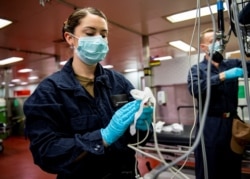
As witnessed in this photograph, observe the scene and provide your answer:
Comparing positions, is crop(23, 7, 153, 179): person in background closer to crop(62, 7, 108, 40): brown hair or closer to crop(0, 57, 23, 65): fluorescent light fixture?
crop(62, 7, 108, 40): brown hair

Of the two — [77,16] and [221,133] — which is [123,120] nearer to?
[77,16]

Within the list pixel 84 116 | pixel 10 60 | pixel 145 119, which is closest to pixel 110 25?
pixel 84 116

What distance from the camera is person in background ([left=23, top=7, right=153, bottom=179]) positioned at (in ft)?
2.61

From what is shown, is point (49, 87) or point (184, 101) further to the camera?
point (184, 101)

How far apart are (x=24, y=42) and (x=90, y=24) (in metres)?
3.69

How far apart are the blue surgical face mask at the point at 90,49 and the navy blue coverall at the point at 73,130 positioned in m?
0.08

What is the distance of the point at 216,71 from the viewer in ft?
5.43

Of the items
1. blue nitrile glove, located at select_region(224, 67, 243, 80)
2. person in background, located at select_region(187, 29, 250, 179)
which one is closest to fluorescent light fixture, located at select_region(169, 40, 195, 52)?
person in background, located at select_region(187, 29, 250, 179)

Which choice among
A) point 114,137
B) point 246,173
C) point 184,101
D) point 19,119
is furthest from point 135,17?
point 19,119

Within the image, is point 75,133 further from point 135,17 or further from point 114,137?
point 135,17

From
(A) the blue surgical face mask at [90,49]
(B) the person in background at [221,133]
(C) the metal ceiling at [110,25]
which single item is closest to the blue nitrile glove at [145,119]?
(A) the blue surgical face mask at [90,49]

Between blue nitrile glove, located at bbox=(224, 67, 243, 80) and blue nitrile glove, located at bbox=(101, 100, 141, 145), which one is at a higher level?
blue nitrile glove, located at bbox=(224, 67, 243, 80)

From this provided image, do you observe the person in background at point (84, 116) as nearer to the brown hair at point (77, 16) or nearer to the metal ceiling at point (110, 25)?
the brown hair at point (77, 16)

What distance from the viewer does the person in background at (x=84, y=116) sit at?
31.4 inches
